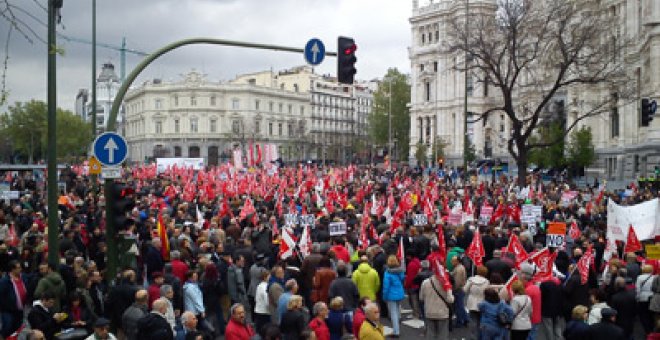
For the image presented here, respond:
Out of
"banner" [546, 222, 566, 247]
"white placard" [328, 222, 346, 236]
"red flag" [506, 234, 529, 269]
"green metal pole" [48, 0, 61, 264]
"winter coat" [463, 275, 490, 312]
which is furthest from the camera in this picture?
"white placard" [328, 222, 346, 236]

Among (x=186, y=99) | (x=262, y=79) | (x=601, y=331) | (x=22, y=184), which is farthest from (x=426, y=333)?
(x=262, y=79)

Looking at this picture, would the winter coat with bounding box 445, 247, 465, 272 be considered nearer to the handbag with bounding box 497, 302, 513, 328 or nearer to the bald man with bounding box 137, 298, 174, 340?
the handbag with bounding box 497, 302, 513, 328

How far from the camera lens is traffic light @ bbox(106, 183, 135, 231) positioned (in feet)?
31.4

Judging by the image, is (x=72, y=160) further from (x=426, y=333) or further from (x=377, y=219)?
(x=426, y=333)

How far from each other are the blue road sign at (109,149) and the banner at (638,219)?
10.4m

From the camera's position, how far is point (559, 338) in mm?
10430

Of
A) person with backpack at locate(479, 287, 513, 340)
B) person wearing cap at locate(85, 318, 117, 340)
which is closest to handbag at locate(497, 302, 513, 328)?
person with backpack at locate(479, 287, 513, 340)

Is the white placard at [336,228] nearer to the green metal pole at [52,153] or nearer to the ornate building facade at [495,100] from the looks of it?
the green metal pole at [52,153]

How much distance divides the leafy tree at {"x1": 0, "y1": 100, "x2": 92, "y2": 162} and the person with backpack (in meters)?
67.5

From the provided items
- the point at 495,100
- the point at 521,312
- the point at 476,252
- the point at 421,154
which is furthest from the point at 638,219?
the point at 495,100

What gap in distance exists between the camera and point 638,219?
47.1ft

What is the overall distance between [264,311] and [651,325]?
20.9ft

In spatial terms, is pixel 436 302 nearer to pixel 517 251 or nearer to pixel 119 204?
pixel 517 251

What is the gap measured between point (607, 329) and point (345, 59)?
668cm
